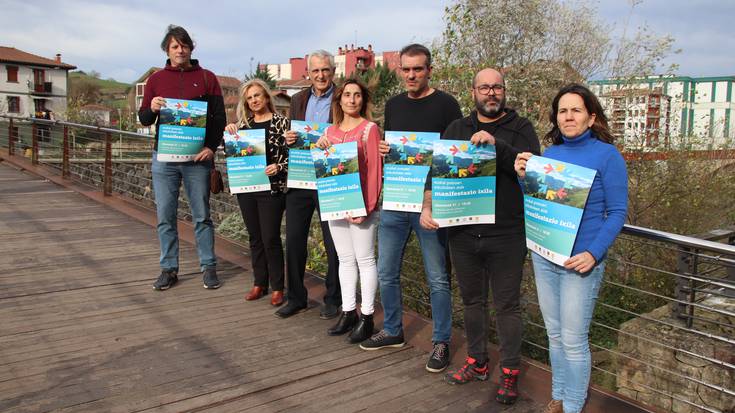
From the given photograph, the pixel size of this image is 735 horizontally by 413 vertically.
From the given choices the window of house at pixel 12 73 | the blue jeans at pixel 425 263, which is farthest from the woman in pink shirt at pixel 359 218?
the window of house at pixel 12 73

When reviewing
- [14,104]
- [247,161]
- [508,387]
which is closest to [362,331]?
[508,387]

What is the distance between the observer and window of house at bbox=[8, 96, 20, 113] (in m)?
54.1

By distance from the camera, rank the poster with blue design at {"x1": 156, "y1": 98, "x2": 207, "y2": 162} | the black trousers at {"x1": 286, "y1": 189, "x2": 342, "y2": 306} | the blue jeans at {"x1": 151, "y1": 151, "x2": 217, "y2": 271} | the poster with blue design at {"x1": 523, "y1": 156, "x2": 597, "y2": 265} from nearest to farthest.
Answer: the poster with blue design at {"x1": 523, "y1": 156, "x2": 597, "y2": 265} → the black trousers at {"x1": 286, "y1": 189, "x2": 342, "y2": 306} → the poster with blue design at {"x1": 156, "y1": 98, "x2": 207, "y2": 162} → the blue jeans at {"x1": 151, "y1": 151, "x2": 217, "y2": 271}

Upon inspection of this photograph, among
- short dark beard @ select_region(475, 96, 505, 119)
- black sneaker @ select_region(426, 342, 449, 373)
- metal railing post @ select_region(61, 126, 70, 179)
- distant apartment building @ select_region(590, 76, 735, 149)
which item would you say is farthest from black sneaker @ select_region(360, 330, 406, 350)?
distant apartment building @ select_region(590, 76, 735, 149)

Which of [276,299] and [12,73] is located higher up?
[12,73]

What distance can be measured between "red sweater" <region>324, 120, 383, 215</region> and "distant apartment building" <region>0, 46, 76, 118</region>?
58.3 meters

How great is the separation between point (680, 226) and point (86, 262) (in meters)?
9.82

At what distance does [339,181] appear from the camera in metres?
3.33

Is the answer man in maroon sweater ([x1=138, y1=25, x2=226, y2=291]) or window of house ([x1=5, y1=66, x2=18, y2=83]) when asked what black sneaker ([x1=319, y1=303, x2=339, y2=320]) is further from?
window of house ([x1=5, y1=66, x2=18, y2=83])

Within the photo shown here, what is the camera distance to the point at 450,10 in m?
12.8

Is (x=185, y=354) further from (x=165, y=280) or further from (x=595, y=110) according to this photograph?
(x=595, y=110)

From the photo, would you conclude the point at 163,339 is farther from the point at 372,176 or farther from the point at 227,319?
the point at 372,176

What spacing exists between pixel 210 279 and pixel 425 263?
85.5 inches

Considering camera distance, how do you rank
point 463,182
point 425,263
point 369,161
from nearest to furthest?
point 463,182, point 425,263, point 369,161
